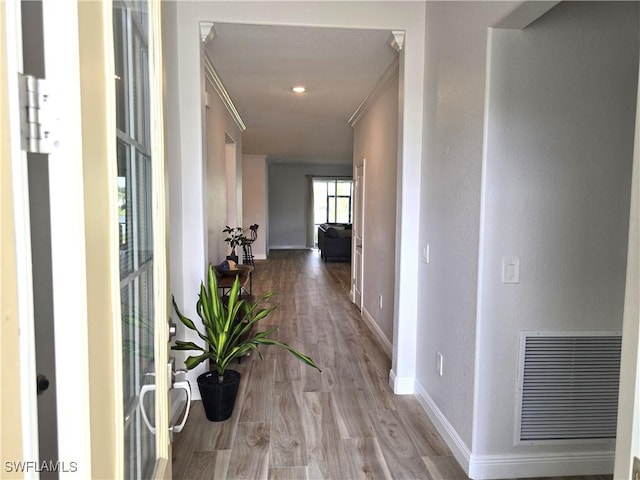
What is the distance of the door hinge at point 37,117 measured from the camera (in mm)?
536

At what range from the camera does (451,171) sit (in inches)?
86.1

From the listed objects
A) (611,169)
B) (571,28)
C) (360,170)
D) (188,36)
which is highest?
(188,36)

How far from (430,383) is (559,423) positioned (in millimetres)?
738

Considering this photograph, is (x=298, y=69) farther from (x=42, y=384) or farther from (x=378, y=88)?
(x=42, y=384)

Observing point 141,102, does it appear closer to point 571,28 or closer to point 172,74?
point 172,74

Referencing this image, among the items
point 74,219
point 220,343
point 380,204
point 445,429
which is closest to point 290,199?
point 380,204

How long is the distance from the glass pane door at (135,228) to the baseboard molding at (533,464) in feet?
5.12

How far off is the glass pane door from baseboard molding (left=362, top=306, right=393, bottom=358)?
8.94ft

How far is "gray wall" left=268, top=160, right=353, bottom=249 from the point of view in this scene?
11.9m

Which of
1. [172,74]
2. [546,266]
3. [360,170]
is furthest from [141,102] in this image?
[360,170]

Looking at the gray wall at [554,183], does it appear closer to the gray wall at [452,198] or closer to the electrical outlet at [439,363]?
the gray wall at [452,198]

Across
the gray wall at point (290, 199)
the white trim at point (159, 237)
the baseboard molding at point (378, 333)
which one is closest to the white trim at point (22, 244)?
the white trim at point (159, 237)

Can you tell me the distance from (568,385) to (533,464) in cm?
42

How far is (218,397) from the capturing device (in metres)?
2.39
